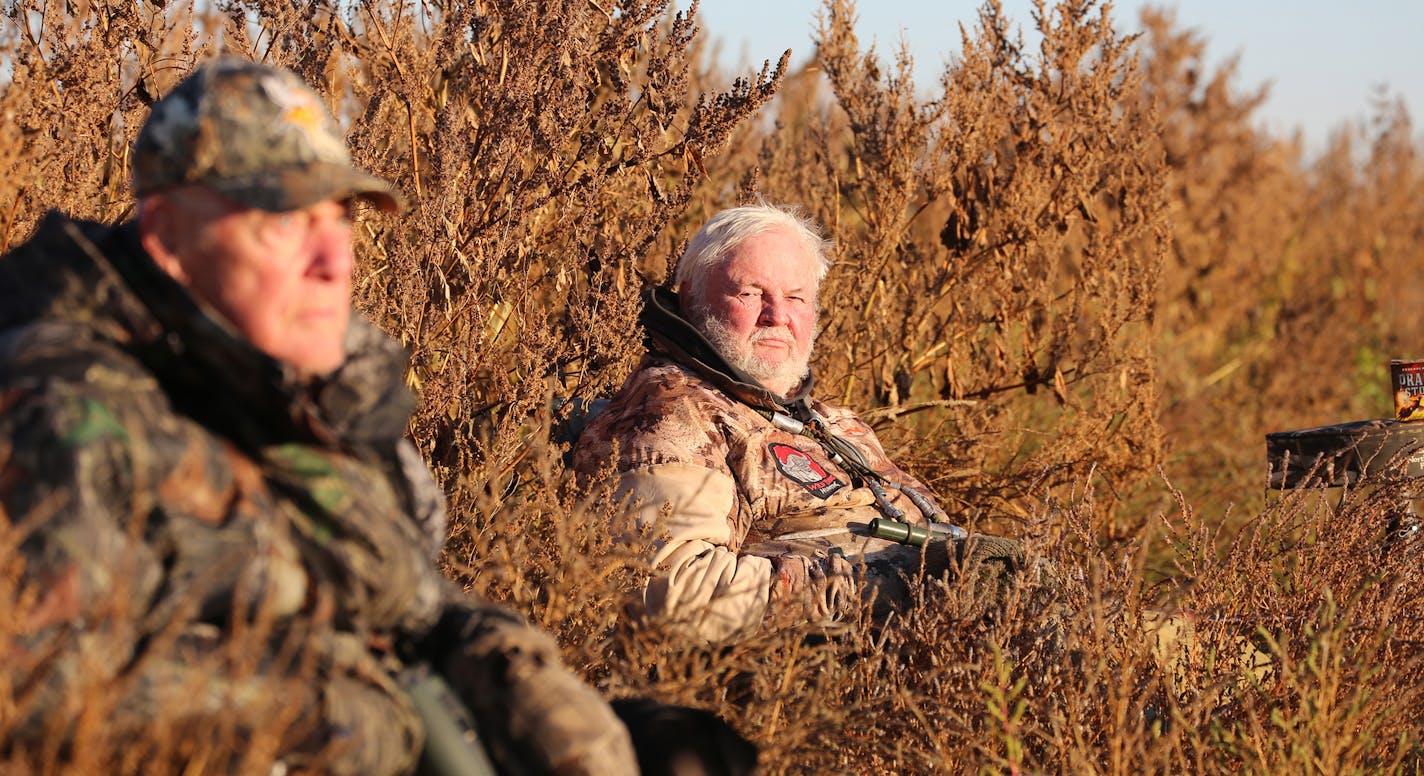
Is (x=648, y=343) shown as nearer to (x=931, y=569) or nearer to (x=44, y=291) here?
(x=931, y=569)

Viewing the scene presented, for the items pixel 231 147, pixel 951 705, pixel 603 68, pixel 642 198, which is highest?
pixel 603 68

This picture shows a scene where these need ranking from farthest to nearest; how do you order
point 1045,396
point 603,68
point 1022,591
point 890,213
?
point 1045,396, point 890,213, point 603,68, point 1022,591

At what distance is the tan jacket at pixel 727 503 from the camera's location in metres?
3.37

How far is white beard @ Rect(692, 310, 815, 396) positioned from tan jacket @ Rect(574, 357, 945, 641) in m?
0.25

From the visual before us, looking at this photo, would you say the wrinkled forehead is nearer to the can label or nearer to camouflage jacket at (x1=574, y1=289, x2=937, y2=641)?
camouflage jacket at (x1=574, y1=289, x2=937, y2=641)

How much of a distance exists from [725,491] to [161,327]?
1911 mm

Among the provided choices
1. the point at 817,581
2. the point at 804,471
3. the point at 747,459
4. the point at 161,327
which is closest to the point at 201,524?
the point at 161,327

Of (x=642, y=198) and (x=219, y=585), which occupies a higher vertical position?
(x=642, y=198)

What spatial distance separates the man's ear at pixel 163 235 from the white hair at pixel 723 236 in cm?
245

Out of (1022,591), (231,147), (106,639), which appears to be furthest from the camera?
(1022,591)

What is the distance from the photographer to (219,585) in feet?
6.13

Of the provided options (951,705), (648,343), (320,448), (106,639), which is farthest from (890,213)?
(106,639)

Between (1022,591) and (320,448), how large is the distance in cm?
188

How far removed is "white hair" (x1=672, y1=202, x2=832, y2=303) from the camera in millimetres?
4355
